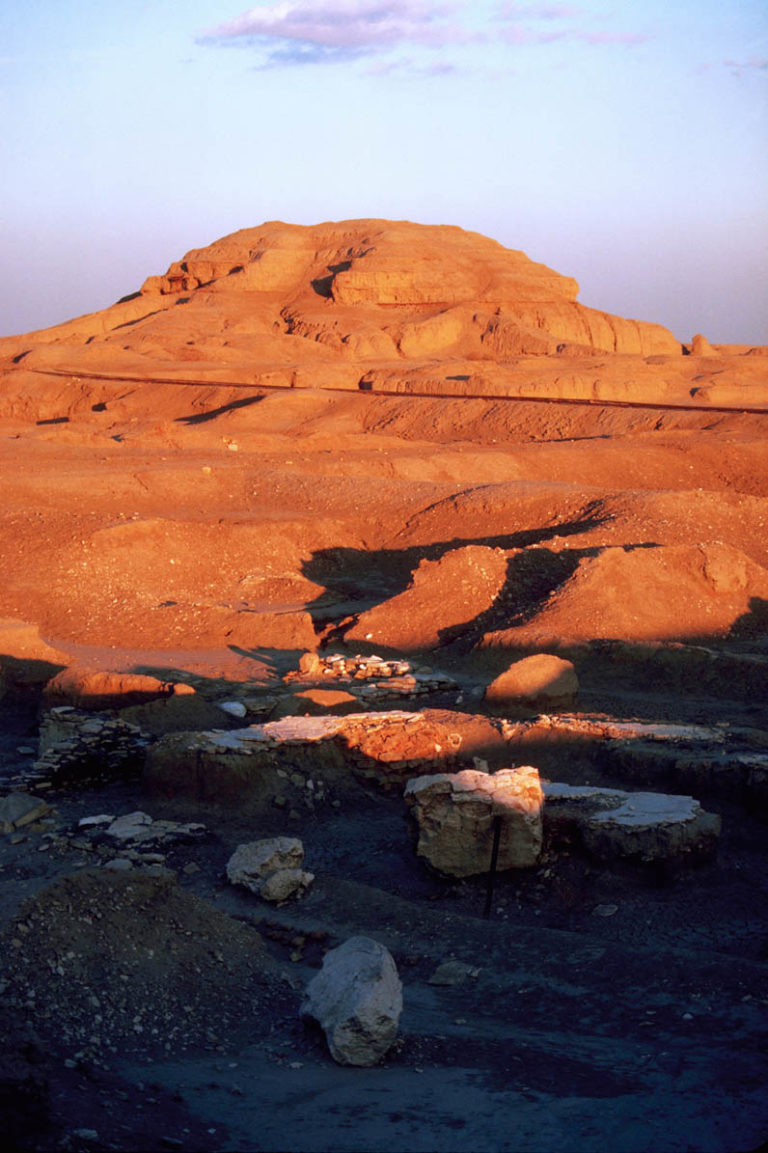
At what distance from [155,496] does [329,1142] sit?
12846 millimetres

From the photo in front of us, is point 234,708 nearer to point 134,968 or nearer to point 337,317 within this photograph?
point 134,968

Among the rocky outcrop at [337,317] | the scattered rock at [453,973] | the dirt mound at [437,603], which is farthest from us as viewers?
the rocky outcrop at [337,317]

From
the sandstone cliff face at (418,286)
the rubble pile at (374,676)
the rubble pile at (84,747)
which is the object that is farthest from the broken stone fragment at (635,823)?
the sandstone cliff face at (418,286)

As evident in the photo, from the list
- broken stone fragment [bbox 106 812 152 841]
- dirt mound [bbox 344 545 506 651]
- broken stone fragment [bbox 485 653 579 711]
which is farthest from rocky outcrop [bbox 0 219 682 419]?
broken stone fragment [bbox 106 812 152 841]

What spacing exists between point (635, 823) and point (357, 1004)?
7.91 ft

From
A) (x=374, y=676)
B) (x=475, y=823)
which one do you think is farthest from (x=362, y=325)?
(x=475, y=823)

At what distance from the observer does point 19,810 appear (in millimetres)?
6699

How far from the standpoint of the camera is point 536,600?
36.3 feet

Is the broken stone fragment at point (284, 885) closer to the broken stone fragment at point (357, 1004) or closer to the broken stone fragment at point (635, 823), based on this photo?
the broken stone fragment at point (635, 823)

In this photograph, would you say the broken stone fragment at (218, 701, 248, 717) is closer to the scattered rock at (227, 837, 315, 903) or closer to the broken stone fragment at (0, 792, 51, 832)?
the broken stone fragment at (0, 792, 51, 832)

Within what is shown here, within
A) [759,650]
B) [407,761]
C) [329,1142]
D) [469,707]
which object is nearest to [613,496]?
[759,650]

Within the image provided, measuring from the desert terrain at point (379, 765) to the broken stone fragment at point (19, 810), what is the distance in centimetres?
6

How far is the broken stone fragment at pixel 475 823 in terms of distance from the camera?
19.2 feet

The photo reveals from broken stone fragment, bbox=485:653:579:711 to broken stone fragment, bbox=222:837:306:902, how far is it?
2876mm
